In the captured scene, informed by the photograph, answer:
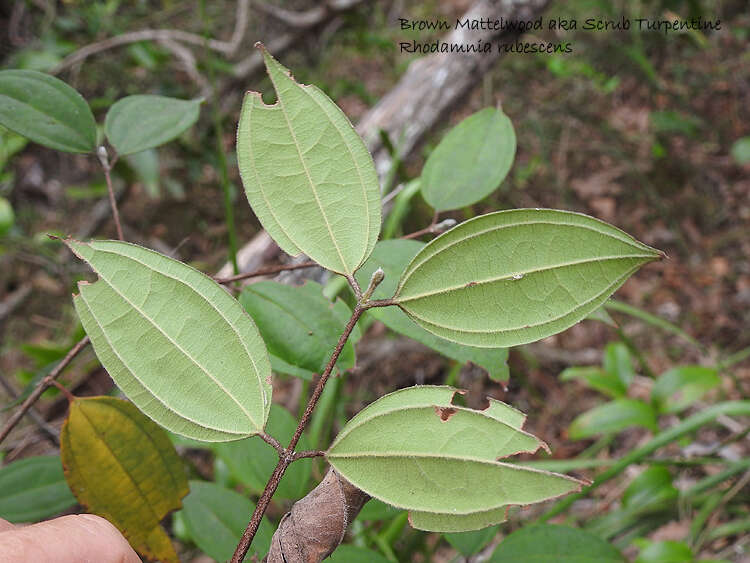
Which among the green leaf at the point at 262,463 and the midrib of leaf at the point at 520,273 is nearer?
the midrib of leaf at the point at 520,273

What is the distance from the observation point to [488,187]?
1.79 ft

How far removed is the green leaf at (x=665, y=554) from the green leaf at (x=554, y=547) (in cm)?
24

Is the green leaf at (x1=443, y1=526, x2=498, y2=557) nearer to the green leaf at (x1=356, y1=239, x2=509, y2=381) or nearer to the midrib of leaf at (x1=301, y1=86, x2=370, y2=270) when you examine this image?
the green leaf at (x1=356, y1=239, x2=509, y2=381)

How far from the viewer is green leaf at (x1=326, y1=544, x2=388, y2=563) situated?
46cm

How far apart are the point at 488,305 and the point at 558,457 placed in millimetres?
1174

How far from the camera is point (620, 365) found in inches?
40.3

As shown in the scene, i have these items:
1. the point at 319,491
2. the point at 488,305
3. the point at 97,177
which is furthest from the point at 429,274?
the point at 97,177

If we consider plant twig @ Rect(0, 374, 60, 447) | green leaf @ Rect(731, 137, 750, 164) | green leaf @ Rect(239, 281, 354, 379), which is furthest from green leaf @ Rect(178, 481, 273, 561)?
green leaf @ Rect(731, 137, 750, 164)

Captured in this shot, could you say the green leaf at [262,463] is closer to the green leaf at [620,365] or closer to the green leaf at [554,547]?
the green leaf at [554,547]

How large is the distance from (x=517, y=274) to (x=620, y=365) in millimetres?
788

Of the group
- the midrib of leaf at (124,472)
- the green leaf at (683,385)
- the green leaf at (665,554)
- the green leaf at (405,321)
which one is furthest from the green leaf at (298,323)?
the green leaf at (683,385)

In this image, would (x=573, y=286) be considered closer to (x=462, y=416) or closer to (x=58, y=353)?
(x=462, y=416)

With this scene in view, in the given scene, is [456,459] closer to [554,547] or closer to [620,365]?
[554,547]

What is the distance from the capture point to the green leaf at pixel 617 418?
0.87 metres
